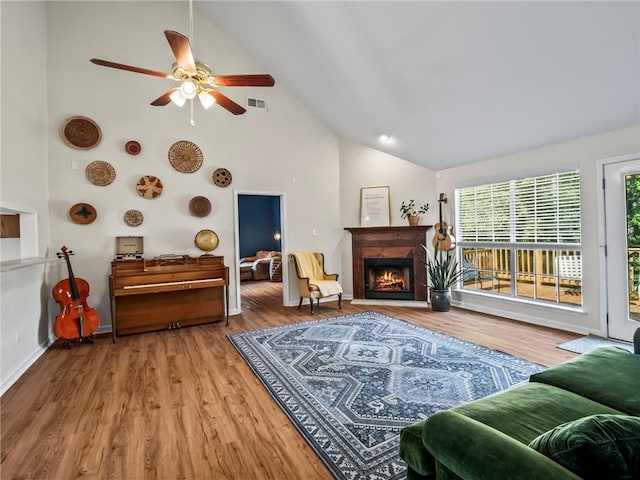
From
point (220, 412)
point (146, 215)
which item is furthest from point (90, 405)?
point (146, 215)

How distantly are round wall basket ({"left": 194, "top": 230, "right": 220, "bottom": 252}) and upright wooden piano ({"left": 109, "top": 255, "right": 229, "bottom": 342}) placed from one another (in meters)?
0.24

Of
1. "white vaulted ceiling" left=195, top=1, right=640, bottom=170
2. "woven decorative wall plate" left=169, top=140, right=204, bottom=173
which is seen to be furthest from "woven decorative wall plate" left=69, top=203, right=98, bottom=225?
"white vaulted ceiling" left=195, top=1, right=640, bottom=170

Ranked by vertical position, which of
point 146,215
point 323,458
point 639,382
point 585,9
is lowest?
point 323,458

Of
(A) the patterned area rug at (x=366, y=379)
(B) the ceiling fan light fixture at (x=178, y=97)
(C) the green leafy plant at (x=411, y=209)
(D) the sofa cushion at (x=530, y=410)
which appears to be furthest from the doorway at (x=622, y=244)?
(B) the ceiling fan light fixture at (x=178, y=97)

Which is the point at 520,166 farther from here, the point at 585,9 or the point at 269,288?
the point at 269,288

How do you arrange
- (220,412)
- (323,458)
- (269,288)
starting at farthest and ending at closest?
(269,288), (220,412), (323,458)

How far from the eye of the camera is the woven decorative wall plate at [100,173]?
4297 millimetres

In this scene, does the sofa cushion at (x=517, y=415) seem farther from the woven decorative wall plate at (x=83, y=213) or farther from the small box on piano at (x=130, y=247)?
the woven decorative wall plate at (x=83, y=213)

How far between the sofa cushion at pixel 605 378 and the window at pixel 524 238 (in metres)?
2.35

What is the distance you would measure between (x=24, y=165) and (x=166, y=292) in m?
2.08

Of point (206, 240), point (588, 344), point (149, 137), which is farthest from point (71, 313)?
point (588, 344)

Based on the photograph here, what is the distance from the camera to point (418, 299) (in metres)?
5.51

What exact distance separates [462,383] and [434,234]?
10.2 ft

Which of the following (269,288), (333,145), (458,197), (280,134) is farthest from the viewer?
(269,288)
